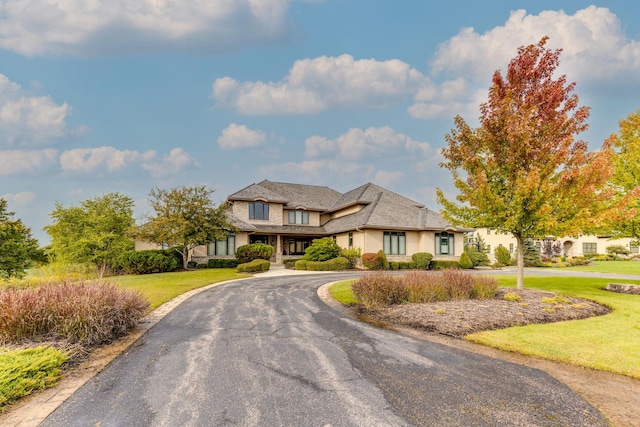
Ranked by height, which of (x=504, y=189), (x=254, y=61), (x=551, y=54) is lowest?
(x=504, y=189)

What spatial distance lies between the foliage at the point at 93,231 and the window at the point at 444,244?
29161mm

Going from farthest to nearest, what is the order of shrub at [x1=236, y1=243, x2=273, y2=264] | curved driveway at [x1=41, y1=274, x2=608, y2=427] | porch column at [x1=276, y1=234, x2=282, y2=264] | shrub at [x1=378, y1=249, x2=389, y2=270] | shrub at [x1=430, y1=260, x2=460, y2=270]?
porch column at [x1=276, y1=234, x2=282, y2=264], shrub at [x1=430, y1=260, x2=460, y2=270], shrub at [x1=236, y1=243, x2=273, y2=264], shrub at [x1=378, y1=249, x2=389, y2=270], curved driveway at [x1=41, y1=274, x2=608, y2=427]

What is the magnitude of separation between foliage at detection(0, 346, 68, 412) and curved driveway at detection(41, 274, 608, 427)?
0.71m

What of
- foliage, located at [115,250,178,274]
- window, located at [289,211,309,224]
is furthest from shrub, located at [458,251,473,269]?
foliage, located at [115,250,178,274]

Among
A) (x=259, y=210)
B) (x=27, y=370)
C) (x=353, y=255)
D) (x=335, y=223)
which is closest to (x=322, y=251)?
(x=353, y=255)

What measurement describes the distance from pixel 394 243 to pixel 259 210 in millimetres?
14876

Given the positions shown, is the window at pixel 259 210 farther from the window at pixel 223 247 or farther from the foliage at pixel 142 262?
the foliage at pixel 142 262

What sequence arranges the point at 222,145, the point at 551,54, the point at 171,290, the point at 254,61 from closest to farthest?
the point at 551,54, the point at 171,290, the point at 254,61, the point at 222,145

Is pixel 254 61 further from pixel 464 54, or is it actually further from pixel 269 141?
pixel 464 54

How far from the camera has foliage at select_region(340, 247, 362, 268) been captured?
29.5 m

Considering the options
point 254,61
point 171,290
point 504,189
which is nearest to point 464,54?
point 504,189

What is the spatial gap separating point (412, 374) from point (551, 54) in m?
13.9

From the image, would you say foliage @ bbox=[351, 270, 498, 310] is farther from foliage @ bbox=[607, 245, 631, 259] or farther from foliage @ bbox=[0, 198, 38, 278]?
foliage @ bbox=[607, 245, 631, 259]

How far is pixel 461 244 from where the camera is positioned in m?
32.2
